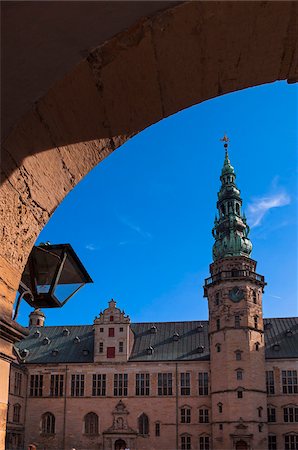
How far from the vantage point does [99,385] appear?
138 feet

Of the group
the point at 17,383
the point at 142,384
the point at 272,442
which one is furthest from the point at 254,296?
the point at 17,383

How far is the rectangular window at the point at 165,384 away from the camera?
136 ft

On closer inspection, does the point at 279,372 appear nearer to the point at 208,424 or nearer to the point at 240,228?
the point at 208,424

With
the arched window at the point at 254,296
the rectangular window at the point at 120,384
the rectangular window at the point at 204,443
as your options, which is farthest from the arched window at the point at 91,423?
the arched window at the point at 254,296

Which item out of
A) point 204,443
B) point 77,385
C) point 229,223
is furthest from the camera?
point 229,223

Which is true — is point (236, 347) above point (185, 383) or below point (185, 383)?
above

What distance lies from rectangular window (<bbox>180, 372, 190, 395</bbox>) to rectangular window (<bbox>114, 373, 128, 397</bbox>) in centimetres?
426

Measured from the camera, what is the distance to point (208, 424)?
39.8 m

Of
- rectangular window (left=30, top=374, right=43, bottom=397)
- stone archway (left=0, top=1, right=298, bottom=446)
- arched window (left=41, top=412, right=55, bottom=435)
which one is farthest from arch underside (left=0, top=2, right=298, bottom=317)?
rectangular window (left=30, top=374, right=43, bottom=397)

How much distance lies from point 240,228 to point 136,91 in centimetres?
4429

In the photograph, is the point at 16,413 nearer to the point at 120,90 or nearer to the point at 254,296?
the point at 254,296

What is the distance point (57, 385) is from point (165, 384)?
8469 millimetres

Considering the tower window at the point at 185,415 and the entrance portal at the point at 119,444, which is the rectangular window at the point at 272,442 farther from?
the entrance portal at the point at 119,444

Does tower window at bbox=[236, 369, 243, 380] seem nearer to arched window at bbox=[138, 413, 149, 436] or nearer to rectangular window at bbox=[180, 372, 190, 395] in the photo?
rectangular window at bbox=[180, 372, 190, 395]
